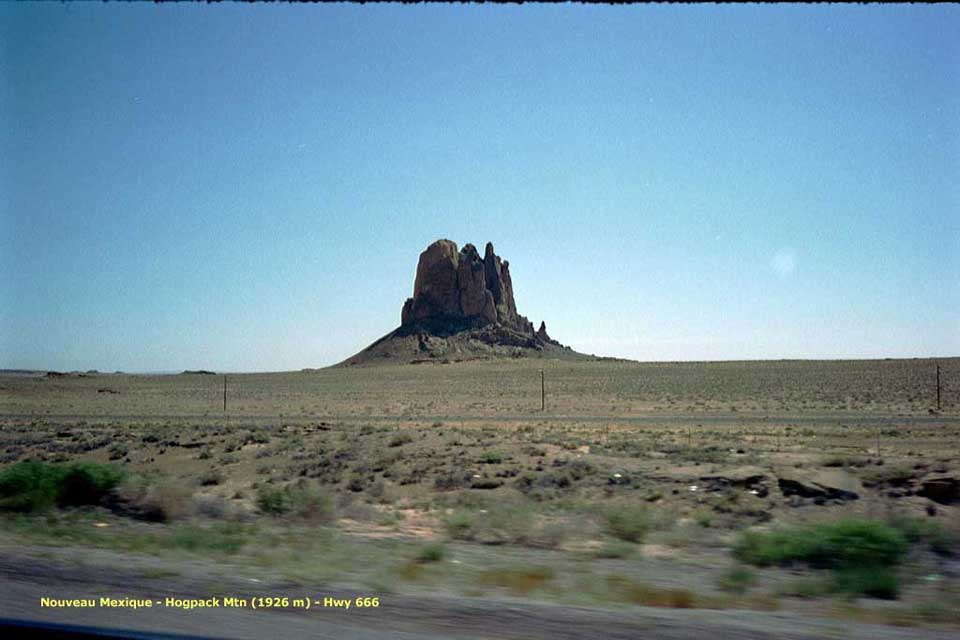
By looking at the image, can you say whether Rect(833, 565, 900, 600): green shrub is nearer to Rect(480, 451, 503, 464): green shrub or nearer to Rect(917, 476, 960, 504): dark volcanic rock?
Rect(917, 476, 960, 504): dark volcanic rock

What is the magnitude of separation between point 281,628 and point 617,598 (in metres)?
3.64

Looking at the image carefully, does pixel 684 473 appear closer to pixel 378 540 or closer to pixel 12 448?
pixel 378 540

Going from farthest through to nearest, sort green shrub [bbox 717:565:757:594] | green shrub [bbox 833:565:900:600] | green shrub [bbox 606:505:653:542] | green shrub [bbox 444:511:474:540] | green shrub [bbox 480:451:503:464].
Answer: green shrub [bbox 480:451:503:464]
green shrub [bbox 444:511:474:540]
green shrub [bbox 606:505:653:542]
green shrub [bbox 717:565:757:594]
green shrub [bbox 833:565:900:600]

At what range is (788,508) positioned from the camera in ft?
57.4

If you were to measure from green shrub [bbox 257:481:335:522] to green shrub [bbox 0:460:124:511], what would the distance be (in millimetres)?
3493

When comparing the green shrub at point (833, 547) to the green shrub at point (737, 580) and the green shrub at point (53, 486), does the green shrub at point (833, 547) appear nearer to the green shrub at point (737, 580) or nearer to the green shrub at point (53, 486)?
the green shrub at point (737, 580)

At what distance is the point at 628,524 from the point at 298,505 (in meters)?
6.46

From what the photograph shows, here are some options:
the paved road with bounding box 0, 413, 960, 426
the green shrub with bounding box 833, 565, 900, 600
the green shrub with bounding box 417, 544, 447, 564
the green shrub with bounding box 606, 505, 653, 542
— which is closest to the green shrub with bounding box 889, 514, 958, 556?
the green shrub with bounding box 833, 565, 900, 600

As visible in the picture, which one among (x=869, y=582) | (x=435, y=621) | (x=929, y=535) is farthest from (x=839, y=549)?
(x=435, y=621)

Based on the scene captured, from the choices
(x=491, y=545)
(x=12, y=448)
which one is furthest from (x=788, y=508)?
(x=12, y=448)

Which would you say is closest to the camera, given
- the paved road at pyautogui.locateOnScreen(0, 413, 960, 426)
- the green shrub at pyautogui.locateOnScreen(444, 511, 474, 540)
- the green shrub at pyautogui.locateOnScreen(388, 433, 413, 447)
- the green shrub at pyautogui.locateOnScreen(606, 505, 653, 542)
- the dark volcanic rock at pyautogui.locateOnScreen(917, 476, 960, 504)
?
the green shrub at pyautogui.locateOnScreen(606, 505, 653, 542)

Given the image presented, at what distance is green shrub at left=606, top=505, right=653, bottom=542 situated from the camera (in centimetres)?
1301

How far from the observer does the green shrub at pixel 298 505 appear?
48.9 feet

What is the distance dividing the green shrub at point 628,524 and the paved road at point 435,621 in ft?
17.0
